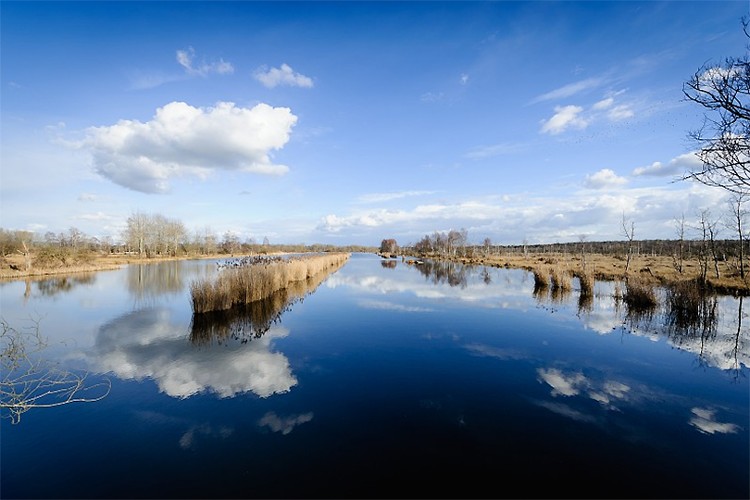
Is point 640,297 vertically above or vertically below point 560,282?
below

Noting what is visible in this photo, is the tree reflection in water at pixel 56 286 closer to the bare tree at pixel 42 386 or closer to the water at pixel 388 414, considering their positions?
the water at pixel 388 414

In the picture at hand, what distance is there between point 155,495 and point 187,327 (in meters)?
9.07

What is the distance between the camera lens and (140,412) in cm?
595

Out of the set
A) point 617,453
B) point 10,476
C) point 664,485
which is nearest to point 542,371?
point 617,453

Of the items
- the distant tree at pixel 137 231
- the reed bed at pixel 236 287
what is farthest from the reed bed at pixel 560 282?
the distant tree at pixel 137 231

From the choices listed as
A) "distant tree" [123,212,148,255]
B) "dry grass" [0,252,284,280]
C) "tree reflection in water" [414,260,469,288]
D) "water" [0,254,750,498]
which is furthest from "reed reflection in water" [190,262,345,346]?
"distant tree" [123,212,148,255]

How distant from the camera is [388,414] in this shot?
19.5 ft

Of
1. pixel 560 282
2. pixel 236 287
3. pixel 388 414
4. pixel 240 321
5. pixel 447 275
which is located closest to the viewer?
pixel 388 414

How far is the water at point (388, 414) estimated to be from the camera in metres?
4.22

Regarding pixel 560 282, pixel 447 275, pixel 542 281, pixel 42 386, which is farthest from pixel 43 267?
pixel 560 282

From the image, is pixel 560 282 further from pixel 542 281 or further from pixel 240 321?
pixel 240 321

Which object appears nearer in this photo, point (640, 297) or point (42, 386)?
point (42, 386)

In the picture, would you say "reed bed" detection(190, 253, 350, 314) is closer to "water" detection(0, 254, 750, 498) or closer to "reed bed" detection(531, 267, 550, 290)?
"water" detection(0, 254, 750, 498)

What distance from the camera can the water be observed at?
4.22 meters
